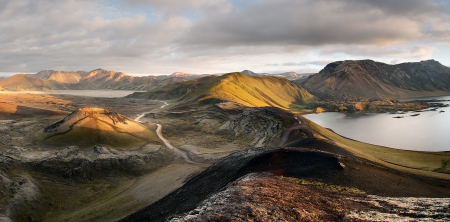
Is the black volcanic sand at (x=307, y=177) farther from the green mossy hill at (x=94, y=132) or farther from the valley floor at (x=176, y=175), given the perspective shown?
the green mossy hill at (x=94, y=132)

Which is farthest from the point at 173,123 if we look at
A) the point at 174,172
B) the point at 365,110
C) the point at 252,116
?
the point at 365,110

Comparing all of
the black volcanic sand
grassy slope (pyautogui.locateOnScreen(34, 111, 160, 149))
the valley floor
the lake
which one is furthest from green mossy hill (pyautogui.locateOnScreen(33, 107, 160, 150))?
the lake

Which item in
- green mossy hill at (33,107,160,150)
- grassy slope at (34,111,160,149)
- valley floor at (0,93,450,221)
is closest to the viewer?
valley floor at (0,93,450,221)

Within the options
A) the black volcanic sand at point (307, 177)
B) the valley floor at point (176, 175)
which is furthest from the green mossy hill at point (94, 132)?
the black volcanic sand at point (307, 177)

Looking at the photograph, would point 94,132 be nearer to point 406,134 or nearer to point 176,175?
point 176,175

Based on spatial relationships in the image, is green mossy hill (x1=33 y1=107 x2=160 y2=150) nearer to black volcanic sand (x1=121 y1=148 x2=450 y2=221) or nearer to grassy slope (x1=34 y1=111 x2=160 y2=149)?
grassy slope (x1=34 y1=111 x2=160 y2=149)
